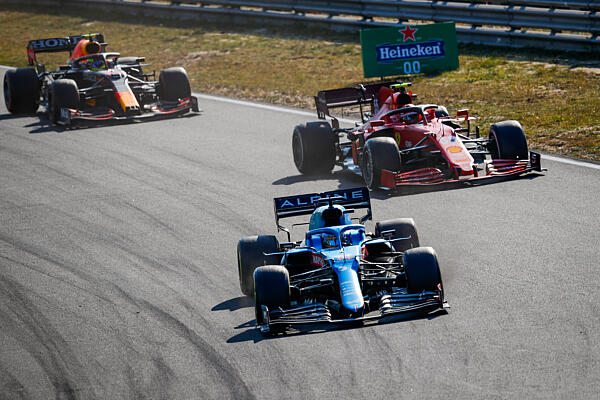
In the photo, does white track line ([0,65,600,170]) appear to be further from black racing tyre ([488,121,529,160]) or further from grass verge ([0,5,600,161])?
black racing tyre ([488,121,529,160])

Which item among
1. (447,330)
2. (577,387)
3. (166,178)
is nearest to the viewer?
(577,387)

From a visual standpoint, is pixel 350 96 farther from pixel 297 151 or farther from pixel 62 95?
pixel 62 95

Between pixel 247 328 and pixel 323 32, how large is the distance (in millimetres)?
23179

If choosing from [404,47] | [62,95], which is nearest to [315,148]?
[404,47]

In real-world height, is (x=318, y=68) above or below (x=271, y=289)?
below

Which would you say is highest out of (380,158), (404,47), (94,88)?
(404,47)

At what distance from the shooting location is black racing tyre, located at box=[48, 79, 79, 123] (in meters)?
22.1

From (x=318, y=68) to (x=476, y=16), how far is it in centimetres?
503

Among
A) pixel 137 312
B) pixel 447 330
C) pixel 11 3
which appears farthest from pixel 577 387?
pixel 11 3

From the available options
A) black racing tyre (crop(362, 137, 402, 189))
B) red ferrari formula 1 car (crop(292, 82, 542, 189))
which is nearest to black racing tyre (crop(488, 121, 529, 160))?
red ferrari formula 1 car (crop(292, 82, 542, 189))

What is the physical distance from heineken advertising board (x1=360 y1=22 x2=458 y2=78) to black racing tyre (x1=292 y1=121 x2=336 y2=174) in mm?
5445

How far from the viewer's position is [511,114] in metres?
20.6

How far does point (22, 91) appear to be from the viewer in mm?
23844

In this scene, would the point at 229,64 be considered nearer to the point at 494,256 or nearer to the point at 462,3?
the point at 462,3
